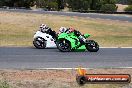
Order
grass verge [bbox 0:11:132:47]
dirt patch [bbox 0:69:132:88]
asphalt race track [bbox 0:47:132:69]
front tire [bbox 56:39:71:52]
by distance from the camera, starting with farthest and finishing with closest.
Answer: grass verge [bbox 0:11:132:47]
front tire [bbox 56:39:71:52]
asphalt race track [bbox 0:47:132:69]
dirt patch [bbox 0:69:132:88]

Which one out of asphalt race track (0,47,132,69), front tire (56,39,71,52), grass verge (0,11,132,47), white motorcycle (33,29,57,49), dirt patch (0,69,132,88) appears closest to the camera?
dirt patch (0,69,132,88)

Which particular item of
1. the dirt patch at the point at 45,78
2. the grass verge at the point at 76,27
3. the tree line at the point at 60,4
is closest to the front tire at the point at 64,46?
the grass verge at the point at 76,27

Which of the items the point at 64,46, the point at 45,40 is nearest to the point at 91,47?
the point at 64,46

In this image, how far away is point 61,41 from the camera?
20547 mm

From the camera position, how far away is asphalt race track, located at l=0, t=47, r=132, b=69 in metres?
15.8

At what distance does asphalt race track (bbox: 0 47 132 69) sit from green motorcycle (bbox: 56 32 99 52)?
0.32 meters

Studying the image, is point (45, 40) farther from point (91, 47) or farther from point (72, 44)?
point (91, 47)

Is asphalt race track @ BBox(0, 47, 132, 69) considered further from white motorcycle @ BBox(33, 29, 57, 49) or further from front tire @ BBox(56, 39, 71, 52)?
white motorcycle @ BBox(33, 29, 57, 49)

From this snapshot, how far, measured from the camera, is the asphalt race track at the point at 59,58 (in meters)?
15.8

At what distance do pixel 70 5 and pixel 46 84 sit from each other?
101 m

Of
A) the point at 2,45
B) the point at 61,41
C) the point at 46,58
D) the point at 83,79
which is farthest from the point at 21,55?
the point at 83,79

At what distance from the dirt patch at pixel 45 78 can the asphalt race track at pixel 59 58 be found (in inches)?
45.4

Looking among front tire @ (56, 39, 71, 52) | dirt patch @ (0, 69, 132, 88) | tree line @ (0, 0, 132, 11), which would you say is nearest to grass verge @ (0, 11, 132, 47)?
front tire @ (56, 39, 71, 52)

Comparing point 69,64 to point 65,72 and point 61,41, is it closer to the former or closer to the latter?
point 65,72
